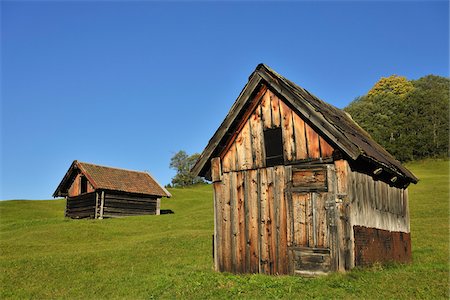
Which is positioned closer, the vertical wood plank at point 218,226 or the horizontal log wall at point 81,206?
the vertical wood plank at point 218,226

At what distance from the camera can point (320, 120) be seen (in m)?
13.6

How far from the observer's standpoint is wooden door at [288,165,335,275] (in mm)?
13312

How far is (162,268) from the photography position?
57.6ft

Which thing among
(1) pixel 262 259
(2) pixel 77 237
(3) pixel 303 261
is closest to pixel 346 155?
(3) pixel 303 261

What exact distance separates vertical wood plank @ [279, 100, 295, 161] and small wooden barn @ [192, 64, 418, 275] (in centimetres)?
3

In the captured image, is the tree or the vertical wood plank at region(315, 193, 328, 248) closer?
the vertical wood plank at region(315, 193, 328, 248)

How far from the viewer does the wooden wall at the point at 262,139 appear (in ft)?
46.4

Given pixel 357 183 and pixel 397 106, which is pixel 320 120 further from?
pixel 397 106

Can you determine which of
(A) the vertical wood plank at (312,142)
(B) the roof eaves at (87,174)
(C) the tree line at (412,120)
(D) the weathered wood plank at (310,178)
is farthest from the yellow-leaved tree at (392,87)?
(D) the weathered wood plank at (310,178)

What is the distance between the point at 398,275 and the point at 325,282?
2.15m

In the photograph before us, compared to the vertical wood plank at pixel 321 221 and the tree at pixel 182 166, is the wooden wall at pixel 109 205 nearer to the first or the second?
the vertical wood plank at pixel 321 221

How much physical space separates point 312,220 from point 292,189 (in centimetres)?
121

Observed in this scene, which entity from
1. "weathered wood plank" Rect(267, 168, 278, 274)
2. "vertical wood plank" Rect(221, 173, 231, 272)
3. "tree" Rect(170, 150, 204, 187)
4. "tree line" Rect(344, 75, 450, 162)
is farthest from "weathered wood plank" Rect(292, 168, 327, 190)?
"tree" Rect(170, 150, 204, 187)

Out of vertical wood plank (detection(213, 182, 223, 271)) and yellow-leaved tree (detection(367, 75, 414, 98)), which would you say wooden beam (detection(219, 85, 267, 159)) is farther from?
yellow-leaved tree (detection(367, 75, 414, 98))
